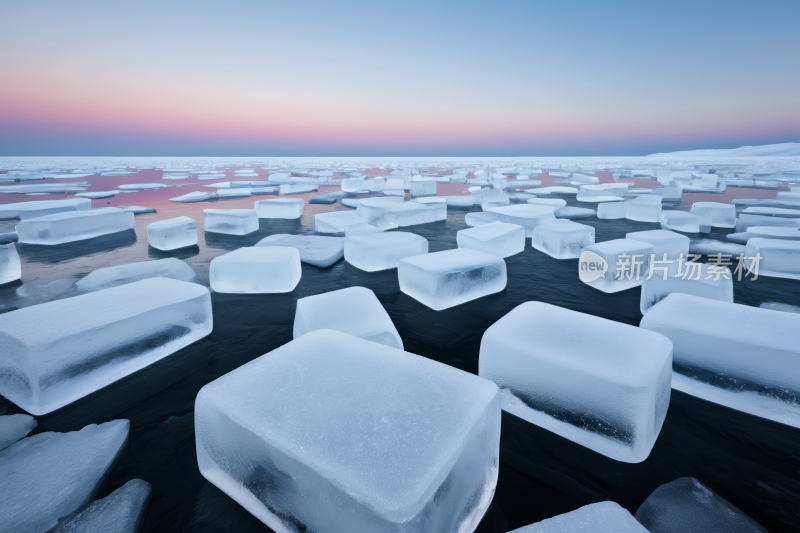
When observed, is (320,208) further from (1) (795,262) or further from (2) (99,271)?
(1) (795,262)

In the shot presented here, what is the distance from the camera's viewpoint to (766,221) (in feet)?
11.7

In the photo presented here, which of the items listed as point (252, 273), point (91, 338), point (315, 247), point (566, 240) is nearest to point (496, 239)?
point (566, 240)

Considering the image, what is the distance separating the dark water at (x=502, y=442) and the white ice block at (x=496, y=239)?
0.72 m

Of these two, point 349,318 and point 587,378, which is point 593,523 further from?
point 349,318

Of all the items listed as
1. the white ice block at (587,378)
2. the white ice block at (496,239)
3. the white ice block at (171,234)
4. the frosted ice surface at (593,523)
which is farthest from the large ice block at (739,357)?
the white ice block at (171,234)

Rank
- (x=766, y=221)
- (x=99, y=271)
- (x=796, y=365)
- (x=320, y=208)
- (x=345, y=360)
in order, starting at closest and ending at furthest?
1. (x=345, y=360)
2. (x=796, y=365)
3. (x=99, y=271)
4. (x=766, y=221)
5. (x=320, y=208)

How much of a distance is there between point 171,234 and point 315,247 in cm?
124

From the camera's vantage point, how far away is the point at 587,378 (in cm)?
96

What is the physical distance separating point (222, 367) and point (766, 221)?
499 cm

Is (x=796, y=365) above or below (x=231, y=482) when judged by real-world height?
above

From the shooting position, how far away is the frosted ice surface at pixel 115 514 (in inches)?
28.1

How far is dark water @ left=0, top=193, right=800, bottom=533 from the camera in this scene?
31.9 inches

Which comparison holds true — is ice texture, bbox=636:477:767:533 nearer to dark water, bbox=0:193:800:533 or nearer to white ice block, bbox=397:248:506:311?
dark water, bbox=0:193:800:533

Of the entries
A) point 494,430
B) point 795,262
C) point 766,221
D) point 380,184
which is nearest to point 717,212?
point 766,221
